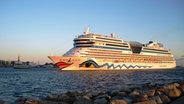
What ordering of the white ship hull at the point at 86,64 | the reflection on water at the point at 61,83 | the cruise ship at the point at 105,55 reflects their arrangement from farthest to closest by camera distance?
the cruise ship at the point at 105,55 → the white ship hull at the point at 86,64 → the reflection on water at the point at 61,83

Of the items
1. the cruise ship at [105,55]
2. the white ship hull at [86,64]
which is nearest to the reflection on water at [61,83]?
the white ship hull at [86,64]

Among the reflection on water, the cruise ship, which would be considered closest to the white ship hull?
the cruise ship

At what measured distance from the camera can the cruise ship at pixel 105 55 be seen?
154 feet

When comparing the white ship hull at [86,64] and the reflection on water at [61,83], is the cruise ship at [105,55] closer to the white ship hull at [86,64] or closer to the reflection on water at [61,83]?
the white ship hull at [86,64]

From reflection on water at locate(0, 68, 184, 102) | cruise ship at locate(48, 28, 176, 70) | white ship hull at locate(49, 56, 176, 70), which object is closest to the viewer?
reflection on water at locate(0, 68, 184, 102)

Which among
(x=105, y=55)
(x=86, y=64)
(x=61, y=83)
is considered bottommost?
(x=61, y=83)

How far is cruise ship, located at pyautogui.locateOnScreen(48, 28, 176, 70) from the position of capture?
46972 millimetres

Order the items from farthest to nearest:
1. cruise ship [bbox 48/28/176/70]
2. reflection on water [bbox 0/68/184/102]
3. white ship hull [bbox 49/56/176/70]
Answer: cruise ship [bbox 48/28/176/70], white ship hull [bbox 49/56/176/70], reflection on water [bbox 0/68/184/102]

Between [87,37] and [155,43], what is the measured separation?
37.2 m

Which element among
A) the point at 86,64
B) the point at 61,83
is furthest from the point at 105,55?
the point at 61,83

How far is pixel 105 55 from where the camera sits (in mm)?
53344

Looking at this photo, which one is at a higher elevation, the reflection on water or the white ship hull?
the white ship hull

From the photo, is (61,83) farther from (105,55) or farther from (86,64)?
(105,55)

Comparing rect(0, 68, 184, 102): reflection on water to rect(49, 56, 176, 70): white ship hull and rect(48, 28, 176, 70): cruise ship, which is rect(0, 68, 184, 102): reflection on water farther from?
rect(48, 28, 176, 70): cruise ship
